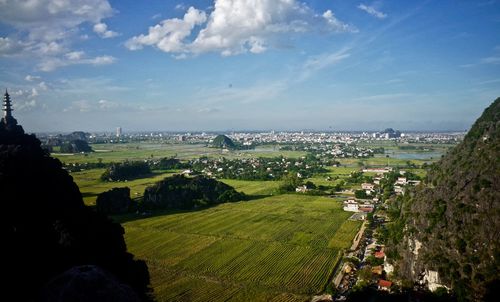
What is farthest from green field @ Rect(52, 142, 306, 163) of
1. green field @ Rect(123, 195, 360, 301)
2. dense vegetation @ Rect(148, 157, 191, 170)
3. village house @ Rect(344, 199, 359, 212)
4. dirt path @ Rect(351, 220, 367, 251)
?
dirt path @ Rect(351, 220, 367, 251)

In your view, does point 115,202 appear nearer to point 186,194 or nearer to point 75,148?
point 186,194

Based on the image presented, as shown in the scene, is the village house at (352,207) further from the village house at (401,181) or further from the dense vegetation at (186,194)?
the village house at (401,181)

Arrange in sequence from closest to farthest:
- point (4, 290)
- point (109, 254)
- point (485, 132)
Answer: point (4, 290), point (109, 254), point (485, 132)

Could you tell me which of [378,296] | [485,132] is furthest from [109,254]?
[485,132]

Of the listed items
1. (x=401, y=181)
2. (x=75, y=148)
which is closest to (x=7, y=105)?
(x=401, y=181)

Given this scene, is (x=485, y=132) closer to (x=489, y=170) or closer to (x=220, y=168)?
(x=489, y=170)
